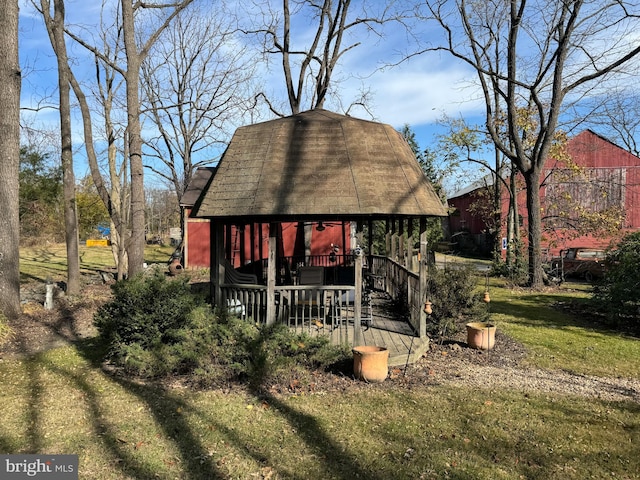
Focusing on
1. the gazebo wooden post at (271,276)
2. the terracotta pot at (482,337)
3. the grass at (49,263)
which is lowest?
the terracotta pot at (482,337)

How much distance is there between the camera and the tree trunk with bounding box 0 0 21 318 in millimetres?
10219

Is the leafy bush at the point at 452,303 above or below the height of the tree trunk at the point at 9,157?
below

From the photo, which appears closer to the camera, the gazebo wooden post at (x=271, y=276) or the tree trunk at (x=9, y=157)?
the gazebo wooden post at (x=271, y=276)

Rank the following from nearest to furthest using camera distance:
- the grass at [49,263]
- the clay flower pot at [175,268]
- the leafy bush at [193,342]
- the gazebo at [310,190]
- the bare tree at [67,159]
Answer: the leafy bush at [193,342] < the gazebo at [310,190] < the bare tree at [67,159] < the grass at [49,263] < the clay flower pot at [175,268]

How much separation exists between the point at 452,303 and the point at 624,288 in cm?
481

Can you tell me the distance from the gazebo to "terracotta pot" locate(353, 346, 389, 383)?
34.9 inches

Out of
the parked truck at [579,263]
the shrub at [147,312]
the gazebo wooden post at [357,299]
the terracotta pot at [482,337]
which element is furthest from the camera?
the parked truck at [579,263]

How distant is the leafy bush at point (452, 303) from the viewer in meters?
9.03

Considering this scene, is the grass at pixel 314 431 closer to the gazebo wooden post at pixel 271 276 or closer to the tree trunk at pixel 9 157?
the gazebo wooden post at pixel 271 276

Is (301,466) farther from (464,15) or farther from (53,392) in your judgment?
(464,15)

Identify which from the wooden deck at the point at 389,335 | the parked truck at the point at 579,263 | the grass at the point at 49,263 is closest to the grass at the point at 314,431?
the wooden deck at the point at 389,335

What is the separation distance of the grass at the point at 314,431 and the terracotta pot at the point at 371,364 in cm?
17

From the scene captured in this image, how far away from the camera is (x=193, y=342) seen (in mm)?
6684

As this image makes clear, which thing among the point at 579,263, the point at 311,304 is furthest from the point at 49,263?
the point at 579,263
